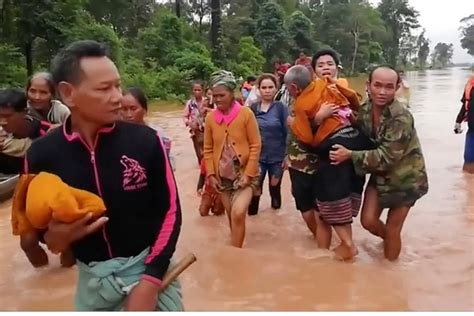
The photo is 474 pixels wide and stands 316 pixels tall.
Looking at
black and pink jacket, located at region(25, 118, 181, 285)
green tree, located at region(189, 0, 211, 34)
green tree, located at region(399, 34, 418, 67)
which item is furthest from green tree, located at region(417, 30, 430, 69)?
black and pink jacket, located at region(25, 118, 181, 285)

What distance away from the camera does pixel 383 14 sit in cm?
7200

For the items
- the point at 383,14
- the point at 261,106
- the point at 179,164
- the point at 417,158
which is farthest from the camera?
the point at 383,14

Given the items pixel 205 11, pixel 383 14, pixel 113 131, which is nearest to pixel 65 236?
pixel 113 131

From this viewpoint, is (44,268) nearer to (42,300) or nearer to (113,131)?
(42,300)

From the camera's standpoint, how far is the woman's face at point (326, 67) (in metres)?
5.05

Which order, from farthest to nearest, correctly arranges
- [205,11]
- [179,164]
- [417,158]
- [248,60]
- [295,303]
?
[205,11] → [248,60] → [179,164] → [417,158] → [295,303]

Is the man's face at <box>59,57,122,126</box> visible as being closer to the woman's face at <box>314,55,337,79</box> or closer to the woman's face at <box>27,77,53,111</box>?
the woman's face at <box>314,55,337,79</box>

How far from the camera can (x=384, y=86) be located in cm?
450

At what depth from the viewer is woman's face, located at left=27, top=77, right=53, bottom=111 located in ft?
18.2

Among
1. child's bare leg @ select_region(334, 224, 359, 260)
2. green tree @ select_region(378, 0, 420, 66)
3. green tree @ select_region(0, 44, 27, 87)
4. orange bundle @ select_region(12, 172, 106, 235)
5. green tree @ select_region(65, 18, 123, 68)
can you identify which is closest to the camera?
orange bundle @ select_region(12, 172, 106, 235)

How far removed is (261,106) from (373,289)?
8.90 ft

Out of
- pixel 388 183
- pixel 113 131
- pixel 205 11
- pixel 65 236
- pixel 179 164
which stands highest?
pixel 205 11

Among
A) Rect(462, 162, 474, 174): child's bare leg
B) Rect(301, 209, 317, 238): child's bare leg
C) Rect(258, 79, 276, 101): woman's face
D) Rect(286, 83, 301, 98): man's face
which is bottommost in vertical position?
Rect(462, 162, 474, 174): child's bare leg

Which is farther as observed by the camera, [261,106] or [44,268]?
[261,106]
